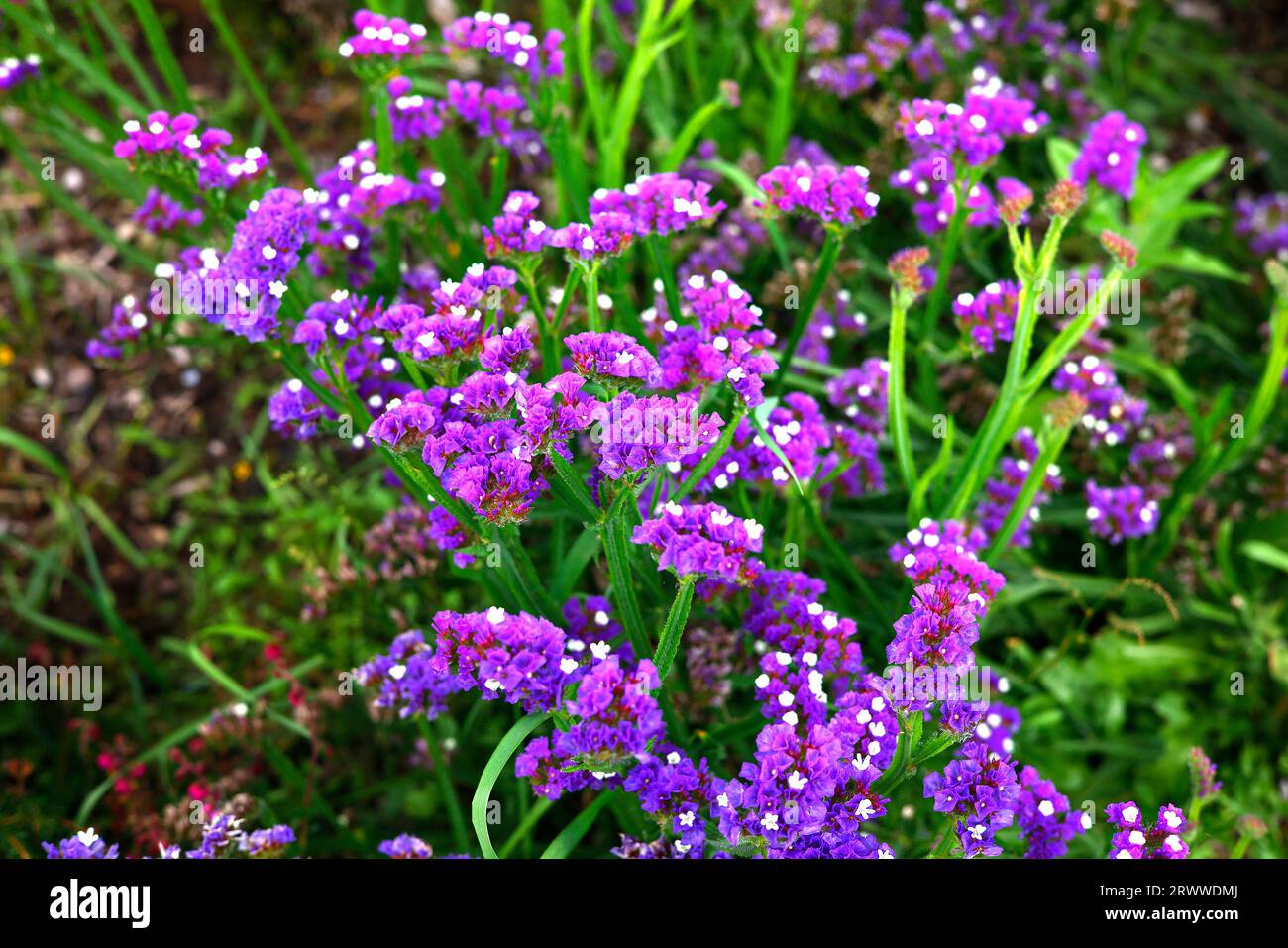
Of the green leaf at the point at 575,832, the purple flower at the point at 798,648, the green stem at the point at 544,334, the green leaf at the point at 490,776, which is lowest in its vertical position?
the green leaf at the point at 575,832

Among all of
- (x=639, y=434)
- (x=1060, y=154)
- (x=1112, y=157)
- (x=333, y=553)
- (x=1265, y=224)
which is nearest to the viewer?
(x=639, y=434)

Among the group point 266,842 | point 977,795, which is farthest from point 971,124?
point 266,842

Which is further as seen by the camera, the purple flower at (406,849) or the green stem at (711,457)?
the purple flower at (406,849)

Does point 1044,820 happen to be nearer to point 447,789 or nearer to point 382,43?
point 447,789

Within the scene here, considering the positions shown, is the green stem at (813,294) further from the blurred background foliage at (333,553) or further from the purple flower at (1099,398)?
the purple flower at (1099,398)

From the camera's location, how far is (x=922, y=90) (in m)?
3.75

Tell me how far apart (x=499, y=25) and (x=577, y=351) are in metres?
1.13

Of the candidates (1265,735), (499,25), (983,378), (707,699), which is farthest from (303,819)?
(1265,735)

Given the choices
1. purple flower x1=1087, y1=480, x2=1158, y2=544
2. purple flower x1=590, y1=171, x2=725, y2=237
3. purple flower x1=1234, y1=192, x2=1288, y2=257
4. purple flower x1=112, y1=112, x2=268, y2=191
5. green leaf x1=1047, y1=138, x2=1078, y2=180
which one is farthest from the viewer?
purple flower x1=1234, y1=192, x2=1288, y2=257

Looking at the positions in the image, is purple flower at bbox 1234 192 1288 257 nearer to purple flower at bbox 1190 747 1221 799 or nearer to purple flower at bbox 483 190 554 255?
purple flower at bbox 1190 747 1221 799

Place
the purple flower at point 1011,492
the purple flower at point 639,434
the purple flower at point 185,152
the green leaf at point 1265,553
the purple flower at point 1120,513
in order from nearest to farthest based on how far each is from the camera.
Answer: the purple flower at point 639,434 < the purple flower at point 185,152 < the purple flower at point 1011,492 < the purple flower at point 1120,513 < the green leaf at point 1265,553

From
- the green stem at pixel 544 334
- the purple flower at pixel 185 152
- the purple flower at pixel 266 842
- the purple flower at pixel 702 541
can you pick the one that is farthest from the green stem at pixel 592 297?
the purple flower at pixel 266 842

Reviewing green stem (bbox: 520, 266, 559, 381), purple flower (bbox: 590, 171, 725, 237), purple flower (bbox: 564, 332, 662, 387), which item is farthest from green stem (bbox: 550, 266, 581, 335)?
purple flower (bbox: 564, 332, 662, 387)

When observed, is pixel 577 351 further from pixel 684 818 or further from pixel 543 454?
pixel 684 818
